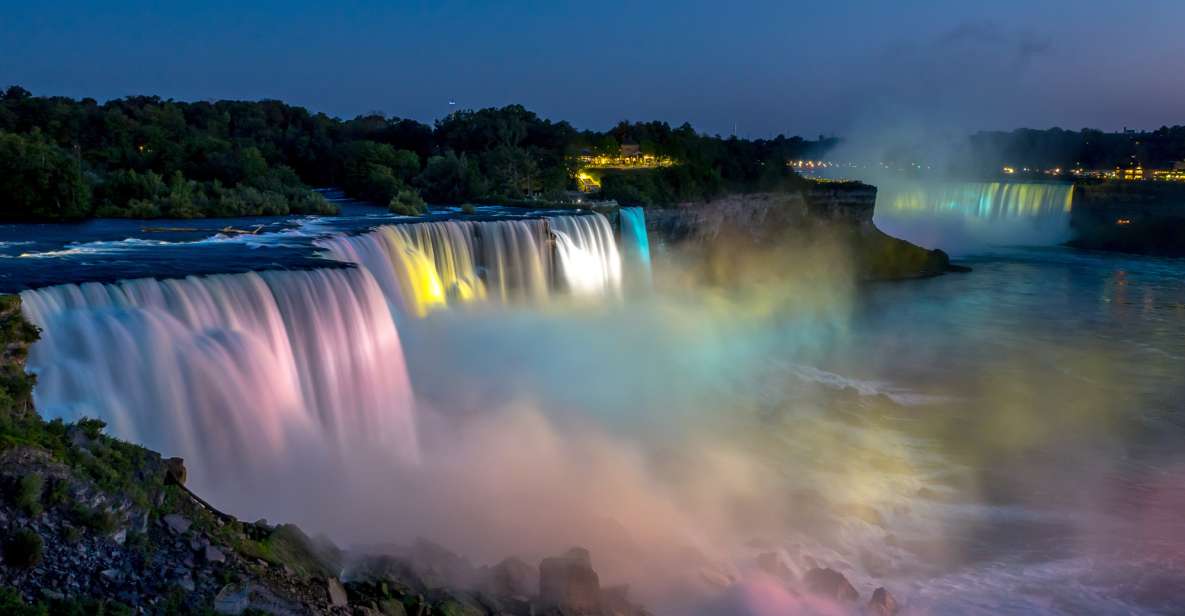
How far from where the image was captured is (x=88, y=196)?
23828 millimetres

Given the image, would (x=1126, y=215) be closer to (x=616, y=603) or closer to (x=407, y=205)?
(x=407, y=205)

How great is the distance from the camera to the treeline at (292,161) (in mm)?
24266

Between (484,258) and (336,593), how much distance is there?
16754 millimetres

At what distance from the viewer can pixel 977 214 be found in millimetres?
70375

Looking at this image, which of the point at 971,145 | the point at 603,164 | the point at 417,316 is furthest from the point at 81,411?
the point at 971,145

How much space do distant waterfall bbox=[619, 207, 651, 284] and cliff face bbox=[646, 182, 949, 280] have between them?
6004 millimetres

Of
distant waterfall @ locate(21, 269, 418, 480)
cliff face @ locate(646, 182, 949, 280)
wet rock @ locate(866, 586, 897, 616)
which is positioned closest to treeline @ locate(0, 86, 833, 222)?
cliff face @ locate(646, 182, 949, 280)

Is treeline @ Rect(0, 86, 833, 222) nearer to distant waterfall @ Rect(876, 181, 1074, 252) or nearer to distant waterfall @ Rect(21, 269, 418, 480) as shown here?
distant waterfall @ Rect(21, 269, 418, 480)

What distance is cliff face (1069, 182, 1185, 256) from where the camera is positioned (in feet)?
200

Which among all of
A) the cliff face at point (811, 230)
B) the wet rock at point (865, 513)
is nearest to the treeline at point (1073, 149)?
the cliff face at point (811, 230)

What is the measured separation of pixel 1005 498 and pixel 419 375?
11064mm

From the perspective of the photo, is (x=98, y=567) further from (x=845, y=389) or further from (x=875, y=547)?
(x=845, y=389)

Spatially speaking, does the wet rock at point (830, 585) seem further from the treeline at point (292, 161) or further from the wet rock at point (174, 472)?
the treeline at point (292, 161)

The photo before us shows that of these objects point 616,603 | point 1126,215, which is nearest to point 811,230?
point 1126,215
